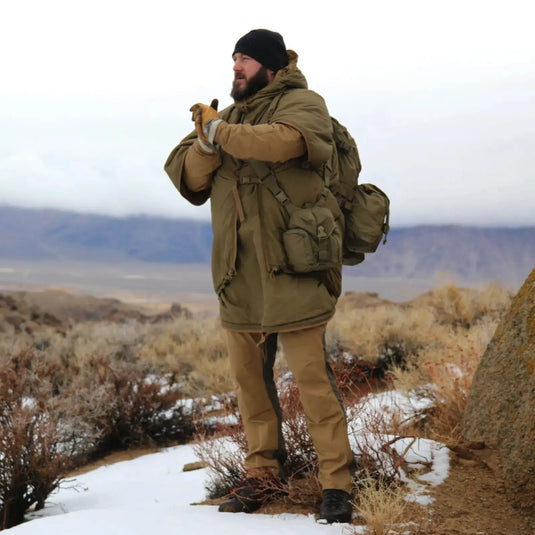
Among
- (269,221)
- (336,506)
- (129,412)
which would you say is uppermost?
(269,221)

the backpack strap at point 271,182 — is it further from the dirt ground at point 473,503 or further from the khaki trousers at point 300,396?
the dirt ground at point 473,503

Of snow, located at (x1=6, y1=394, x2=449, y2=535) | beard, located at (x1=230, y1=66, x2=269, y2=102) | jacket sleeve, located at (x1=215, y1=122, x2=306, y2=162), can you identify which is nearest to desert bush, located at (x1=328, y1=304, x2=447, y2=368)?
snow, located at (x1=6, y1=394, x2=449, y2=535)

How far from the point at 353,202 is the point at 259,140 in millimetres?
807

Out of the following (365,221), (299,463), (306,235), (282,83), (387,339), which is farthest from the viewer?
(387,339)

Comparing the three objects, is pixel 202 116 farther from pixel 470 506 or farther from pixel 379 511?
pixel 470 506

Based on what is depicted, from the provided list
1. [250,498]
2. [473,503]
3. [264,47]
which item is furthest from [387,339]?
[264,47]

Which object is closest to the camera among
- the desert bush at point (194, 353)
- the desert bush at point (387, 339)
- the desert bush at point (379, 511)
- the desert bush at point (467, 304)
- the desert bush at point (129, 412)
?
the desert bush at point (379, 511)

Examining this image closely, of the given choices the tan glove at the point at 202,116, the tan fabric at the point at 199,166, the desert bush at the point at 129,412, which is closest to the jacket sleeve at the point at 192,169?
the tan fabric at the point at 199,166

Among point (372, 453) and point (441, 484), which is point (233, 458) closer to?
point (372, 453)

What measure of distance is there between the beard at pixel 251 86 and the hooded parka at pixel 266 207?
0.05 m

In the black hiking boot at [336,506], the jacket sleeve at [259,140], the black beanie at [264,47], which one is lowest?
the black hiking boot at [336,506]

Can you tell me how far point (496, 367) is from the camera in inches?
162

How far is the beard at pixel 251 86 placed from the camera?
3646 mm

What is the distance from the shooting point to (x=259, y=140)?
3260 mm
